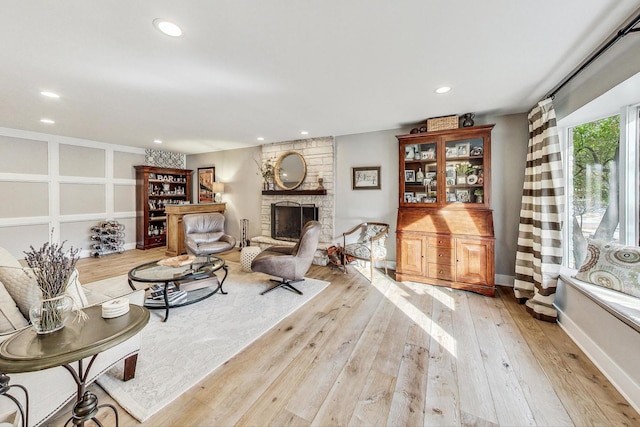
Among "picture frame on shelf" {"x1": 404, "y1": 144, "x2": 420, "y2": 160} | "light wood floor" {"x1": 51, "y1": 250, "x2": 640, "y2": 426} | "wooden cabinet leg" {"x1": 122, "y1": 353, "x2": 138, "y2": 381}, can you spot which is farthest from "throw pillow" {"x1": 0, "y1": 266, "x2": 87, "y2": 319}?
"picture frame on shelf" {"x1": 404, "y1": 144, "x2": 420, "y2": 160}

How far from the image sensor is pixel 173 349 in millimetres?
2014

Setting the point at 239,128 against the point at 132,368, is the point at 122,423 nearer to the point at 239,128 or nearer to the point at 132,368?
the point at 132,368

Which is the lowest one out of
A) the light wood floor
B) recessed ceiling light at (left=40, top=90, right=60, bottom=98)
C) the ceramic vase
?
the light wood floor

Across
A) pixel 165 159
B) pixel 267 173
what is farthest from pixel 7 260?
pixel 165 159

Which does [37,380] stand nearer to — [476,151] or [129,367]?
[129,367]

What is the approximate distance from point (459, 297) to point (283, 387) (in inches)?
96.0

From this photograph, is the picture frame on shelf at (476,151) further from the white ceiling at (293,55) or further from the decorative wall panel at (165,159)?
the decorative wall panel at (165,159)

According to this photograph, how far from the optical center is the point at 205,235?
4742 millimetres

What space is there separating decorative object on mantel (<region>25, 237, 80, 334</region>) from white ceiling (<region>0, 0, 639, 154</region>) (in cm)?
148

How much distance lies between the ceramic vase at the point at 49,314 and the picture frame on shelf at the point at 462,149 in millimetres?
3975

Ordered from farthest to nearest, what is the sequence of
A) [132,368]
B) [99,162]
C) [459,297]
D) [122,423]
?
[99,162], [459,297], [132,368], [122,423]

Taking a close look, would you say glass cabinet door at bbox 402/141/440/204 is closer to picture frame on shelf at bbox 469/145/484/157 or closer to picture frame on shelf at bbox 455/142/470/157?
picture frame on shelf at bbox 455/142/470/157

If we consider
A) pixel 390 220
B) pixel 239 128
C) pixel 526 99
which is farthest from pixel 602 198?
pixel 239 128

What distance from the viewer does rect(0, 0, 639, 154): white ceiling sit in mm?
1499
